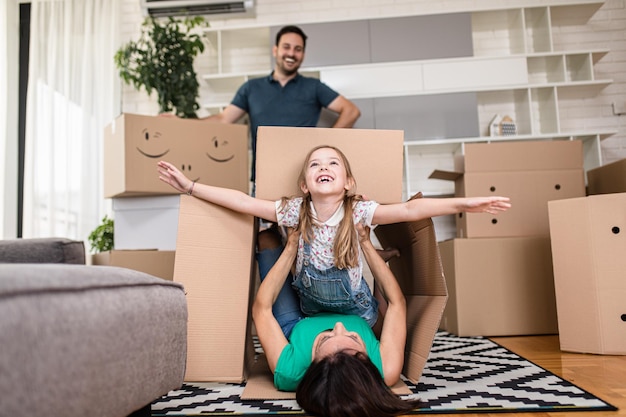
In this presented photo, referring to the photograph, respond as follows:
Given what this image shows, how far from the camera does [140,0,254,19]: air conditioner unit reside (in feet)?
11.7

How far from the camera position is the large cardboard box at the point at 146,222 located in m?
2.29

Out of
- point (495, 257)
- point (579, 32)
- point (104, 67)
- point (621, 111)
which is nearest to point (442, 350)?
point (495, 257)

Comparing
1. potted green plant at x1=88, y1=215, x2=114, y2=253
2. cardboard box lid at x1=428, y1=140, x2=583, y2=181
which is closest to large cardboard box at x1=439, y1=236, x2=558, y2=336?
cardboard box lid at x1=428, y1=140, x2=583, y2=181

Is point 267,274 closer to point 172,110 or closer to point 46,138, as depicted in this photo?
point 172,110

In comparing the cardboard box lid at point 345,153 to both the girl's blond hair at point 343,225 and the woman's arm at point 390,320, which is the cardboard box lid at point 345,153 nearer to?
the girl's blond hair at point 343,225

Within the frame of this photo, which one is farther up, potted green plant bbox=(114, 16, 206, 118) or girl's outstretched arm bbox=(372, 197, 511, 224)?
potted green plant bbox=(114, 16, 206, 118)

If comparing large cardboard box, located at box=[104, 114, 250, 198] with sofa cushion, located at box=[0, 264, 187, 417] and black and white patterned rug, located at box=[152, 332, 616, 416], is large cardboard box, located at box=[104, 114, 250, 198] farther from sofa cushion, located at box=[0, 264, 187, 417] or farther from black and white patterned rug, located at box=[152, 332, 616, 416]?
sofa cushion, located at box=[0, 264, 187, 417]

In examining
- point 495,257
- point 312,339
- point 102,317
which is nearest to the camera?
point 102,317

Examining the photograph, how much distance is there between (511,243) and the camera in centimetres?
247

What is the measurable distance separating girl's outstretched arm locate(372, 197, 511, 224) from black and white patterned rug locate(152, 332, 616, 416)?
17.2 inches

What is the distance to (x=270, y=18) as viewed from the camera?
371 centimetres

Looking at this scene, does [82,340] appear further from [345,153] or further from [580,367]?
[580,367]

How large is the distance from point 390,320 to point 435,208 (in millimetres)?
321

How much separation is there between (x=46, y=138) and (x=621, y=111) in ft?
11.4
